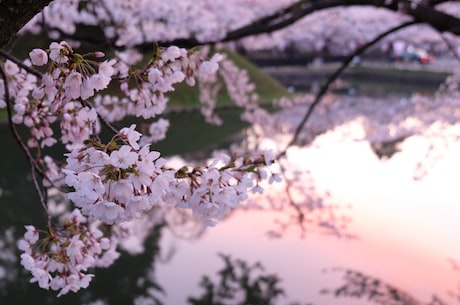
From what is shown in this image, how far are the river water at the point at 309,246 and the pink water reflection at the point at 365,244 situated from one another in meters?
0.01

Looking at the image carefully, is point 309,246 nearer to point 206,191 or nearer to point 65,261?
point 65,261

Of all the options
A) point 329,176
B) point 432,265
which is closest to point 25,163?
point 329,176

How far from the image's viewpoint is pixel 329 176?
8.78 m

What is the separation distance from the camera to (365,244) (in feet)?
20.6

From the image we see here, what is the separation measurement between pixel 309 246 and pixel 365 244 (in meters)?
0.70

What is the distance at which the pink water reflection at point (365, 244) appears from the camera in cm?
537

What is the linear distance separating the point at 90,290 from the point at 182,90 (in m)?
11.3

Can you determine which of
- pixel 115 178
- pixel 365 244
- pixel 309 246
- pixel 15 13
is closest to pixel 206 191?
pixel 115 178

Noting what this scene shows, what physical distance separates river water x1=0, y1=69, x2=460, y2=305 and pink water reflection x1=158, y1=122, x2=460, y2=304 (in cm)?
1

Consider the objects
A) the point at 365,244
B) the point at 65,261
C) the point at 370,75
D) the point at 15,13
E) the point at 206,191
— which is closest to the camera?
the point at 15,13

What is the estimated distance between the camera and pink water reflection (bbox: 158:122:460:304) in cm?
537

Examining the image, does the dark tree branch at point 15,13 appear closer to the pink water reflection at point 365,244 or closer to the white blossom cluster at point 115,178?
the white blossom cluster at point 115,178

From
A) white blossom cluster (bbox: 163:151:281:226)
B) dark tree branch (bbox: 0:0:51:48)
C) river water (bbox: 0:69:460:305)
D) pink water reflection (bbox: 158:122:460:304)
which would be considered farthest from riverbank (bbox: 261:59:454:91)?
dark tree branch (bbox: 0:0:51:48)

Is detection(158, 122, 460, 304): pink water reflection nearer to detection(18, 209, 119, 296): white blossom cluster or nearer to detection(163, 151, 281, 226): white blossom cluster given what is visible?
detection(18, 209, 119, 296): white blossom cluster
